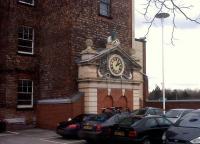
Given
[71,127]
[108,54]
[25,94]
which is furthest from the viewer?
[25,94]

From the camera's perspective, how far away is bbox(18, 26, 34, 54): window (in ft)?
97.0

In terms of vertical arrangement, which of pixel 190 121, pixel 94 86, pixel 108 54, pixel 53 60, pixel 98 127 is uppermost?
pixel 108 54

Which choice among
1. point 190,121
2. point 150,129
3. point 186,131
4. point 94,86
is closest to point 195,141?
point 186,131

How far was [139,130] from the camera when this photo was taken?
17.2 m

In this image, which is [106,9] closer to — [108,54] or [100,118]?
Answer: [108,54]

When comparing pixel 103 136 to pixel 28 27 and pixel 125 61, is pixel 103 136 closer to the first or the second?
pixel 125 61

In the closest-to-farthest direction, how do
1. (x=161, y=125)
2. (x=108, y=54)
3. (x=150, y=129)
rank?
(x=150, y=129)
(x=161, y=125)
(x=108, y=54)

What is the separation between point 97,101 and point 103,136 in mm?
7590

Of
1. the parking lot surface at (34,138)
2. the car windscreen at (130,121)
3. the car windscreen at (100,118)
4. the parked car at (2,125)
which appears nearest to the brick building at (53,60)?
the parked car at (2,125)

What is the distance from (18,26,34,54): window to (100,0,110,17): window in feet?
17.9

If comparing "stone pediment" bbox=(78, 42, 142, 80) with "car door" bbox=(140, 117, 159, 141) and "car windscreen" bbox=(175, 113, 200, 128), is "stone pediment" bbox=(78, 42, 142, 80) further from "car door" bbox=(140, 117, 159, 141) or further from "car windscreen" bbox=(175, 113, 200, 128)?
"car windscreen" bbox=(175, 113, 200, 128)

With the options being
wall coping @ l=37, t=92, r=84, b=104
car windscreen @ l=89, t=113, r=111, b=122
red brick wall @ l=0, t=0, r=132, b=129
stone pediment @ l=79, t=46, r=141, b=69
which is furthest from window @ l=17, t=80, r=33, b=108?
car windscreen @ l=89, t=113, r=111, b=122

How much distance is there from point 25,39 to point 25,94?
4056 mm

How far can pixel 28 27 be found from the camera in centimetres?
3020
